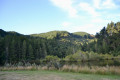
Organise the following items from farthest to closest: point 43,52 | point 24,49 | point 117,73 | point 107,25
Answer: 1. point 107,25
2. point 43,52
3. point 24,49
4. point 117,73

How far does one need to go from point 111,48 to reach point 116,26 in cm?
1814

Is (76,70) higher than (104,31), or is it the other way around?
(104,31)

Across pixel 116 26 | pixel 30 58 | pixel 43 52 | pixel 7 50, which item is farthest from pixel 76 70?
pixel 116 26

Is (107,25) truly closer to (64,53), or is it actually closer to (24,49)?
(64,53)

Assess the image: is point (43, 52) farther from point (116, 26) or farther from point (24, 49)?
point (116, 26)

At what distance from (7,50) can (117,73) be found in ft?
174

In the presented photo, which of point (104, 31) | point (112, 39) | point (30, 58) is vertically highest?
point (104, 31)

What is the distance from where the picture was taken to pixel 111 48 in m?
67.8

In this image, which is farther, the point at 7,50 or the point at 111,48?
the point at 111,48

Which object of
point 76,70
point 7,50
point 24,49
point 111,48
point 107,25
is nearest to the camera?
point 76,70

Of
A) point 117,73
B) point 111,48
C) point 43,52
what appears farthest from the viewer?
point 43,52

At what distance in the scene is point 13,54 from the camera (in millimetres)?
54688

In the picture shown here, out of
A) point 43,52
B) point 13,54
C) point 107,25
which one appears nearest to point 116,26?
point 107,25

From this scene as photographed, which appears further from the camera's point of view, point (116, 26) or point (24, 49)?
point (116, 26)
